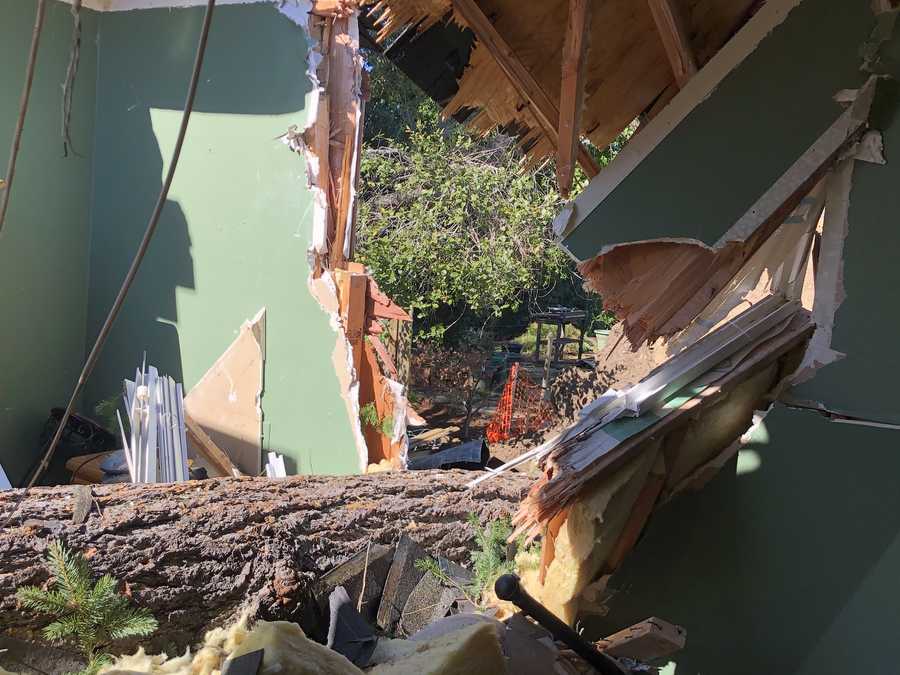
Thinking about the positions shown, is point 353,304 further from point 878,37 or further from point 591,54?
point 878,37

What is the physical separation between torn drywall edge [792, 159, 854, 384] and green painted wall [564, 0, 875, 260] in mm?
180

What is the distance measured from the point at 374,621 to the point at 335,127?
4.49 metres

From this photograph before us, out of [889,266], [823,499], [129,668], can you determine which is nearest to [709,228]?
[889,266]

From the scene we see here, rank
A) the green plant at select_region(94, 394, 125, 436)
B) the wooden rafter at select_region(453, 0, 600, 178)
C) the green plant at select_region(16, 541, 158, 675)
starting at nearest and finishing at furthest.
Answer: the wooden rafter at select_region(453, 0, 600, 178) → the green plant at select_region(16, 541, 158, 675) → the green plant at select_region(94, 394, 125, 436)

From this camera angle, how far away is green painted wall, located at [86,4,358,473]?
6.92 metres

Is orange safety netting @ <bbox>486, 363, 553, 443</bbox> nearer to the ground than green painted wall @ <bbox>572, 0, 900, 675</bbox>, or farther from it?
nearer to the ground

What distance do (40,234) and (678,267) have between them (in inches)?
300

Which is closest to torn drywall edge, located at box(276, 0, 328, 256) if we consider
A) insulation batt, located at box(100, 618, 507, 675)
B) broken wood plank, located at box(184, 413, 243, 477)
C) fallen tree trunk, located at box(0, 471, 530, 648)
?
broken wood plank, located at box(184, 413, 243, 477)

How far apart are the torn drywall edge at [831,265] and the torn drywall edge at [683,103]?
0.48 m

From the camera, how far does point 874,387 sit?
2.15 meters

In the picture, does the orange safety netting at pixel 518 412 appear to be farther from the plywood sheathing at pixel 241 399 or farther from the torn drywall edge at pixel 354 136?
the torn drywall edge at pixel 354 136

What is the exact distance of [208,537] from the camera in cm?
417

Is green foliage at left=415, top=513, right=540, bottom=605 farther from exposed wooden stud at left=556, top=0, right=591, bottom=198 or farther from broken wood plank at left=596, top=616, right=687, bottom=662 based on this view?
exposed wooden stud at left=556, top=0, right=591, bottom=198

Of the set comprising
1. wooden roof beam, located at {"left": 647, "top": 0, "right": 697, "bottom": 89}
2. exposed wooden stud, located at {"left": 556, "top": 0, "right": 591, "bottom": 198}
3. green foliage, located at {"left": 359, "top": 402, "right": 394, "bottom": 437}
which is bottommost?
green foliage, located at {"left": 359, "top": 402, "right": 394, "bottom": 437}
